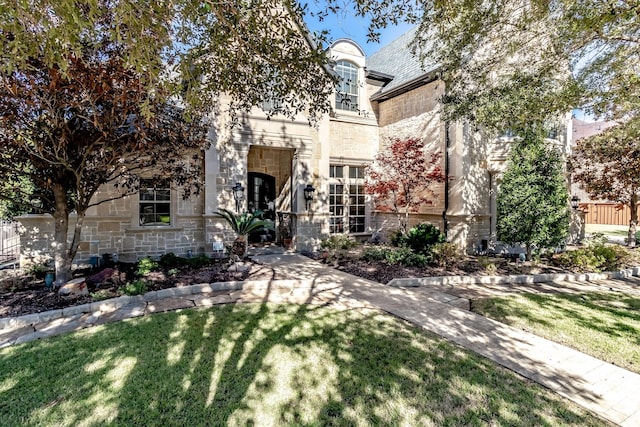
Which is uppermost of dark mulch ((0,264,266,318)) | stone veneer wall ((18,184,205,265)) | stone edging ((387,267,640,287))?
stone veneer wall ((18,184,205,265))

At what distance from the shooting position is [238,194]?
888 centimetres

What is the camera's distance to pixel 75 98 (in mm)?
4508

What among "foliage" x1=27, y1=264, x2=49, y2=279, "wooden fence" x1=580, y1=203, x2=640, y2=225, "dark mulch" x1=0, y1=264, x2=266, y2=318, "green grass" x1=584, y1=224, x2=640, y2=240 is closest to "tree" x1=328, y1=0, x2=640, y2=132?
"dark mulch" x1=0, y1=264, x2=266, y2=318

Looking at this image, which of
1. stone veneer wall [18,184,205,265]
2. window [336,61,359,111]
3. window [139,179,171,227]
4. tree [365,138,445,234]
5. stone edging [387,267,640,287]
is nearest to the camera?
stone edging [387,267,640,287]

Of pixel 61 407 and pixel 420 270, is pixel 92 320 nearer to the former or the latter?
pixel 61 407

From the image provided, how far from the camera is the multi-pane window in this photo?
12.0m

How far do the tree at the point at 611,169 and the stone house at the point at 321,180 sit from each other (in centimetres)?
92

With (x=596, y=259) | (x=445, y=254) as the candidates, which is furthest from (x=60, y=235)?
(x=596, y=259)

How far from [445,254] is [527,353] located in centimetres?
460

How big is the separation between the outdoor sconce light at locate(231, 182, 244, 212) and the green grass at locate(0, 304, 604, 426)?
16.4ft

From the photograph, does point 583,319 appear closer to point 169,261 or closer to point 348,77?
point 169,261

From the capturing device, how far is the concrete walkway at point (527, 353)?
287cm

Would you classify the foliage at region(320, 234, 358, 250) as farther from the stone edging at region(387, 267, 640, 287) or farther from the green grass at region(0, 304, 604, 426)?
the green grass at region(0, 304, 604, 426)

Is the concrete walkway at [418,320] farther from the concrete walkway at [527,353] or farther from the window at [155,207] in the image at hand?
the window at [155,207]
